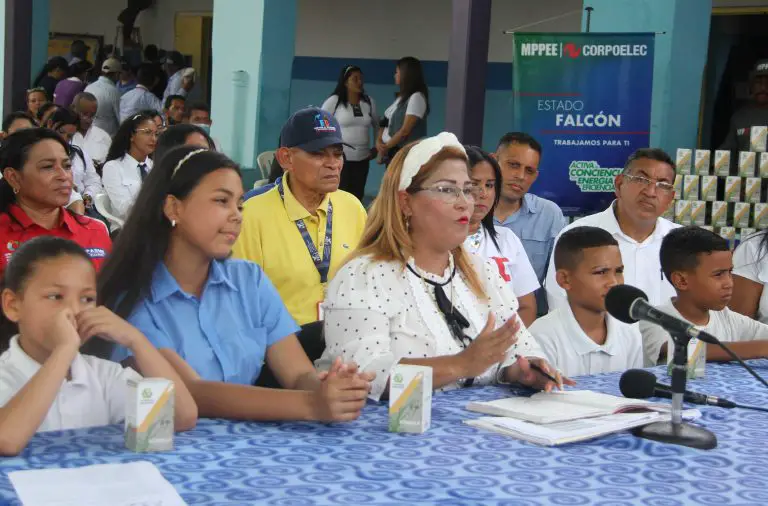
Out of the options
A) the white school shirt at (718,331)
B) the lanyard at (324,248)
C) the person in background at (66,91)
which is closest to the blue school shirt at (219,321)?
the lanyard at (324,248)

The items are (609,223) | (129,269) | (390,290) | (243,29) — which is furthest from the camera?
(243,29)

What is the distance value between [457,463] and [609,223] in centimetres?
293

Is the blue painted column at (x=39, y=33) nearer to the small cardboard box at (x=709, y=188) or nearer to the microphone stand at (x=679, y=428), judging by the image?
the small cardboard box at (x=709, y=188)

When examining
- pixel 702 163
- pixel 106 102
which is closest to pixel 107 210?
pixel 702 163

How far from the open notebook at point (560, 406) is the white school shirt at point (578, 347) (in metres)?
0.70

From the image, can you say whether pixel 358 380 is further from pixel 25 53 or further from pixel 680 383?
pixel 25 53

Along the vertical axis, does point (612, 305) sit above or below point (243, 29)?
below

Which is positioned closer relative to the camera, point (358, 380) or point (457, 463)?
point (457, 463)

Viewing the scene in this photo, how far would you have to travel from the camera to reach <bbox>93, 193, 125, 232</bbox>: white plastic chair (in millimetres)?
6699

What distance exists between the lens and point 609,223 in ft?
16.2

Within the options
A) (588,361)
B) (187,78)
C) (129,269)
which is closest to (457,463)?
(129,269)

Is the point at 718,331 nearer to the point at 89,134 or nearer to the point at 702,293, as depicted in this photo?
the point at 702,293

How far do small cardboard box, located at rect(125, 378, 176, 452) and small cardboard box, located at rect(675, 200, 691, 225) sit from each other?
5416 millimetres

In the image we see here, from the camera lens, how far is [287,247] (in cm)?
424
